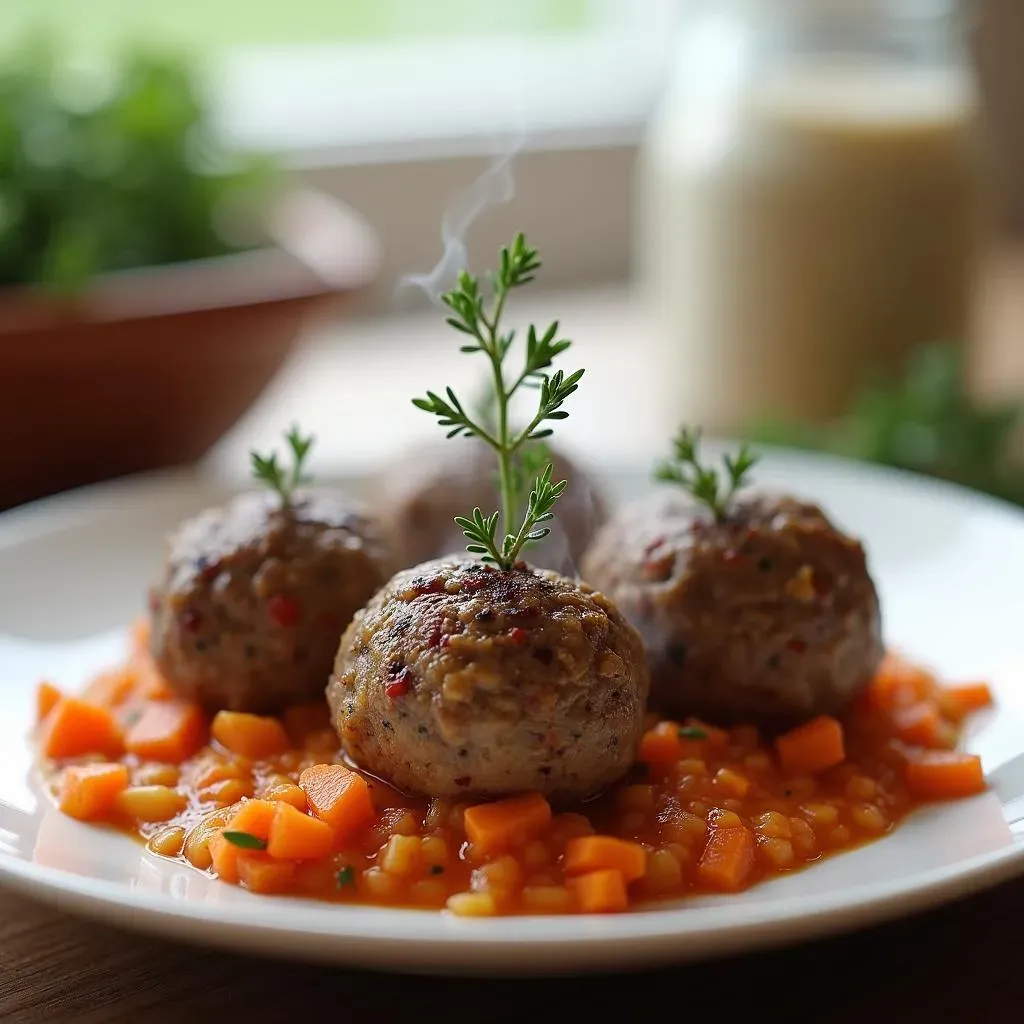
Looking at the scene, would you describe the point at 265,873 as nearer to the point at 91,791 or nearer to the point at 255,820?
the point at 255,820

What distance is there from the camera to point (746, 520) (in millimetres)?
2875

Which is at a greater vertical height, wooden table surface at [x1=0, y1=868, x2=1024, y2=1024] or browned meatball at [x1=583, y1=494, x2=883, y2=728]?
browned meatball at [x1=583, y1=494, x2=883, y2=728]

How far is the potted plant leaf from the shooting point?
4.20m

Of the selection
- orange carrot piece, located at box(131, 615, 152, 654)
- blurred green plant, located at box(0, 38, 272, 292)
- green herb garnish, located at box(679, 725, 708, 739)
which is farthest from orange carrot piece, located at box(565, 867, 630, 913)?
blurred green plant, located at box(0, 38, 272, 292)

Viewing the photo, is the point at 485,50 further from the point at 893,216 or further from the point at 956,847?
the point at 956,847

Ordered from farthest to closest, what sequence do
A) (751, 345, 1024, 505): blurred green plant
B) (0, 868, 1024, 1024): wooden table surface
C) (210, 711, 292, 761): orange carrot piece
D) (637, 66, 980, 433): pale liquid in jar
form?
(637, 66, 980, 433): pale liquid in jar < (751, 345, 1024, 505): blurred green plant < (210, 711, 292, 761): orange carrot piece < (0, 868, 1024, 1024): wooden table surface

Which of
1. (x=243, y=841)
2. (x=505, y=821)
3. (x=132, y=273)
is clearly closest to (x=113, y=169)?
(x=132, y=273)

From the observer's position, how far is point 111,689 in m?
3.09

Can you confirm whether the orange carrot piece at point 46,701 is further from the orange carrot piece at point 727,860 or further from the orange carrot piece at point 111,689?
the orange carrot piece at point 727,860

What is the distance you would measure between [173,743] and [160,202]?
257 cm

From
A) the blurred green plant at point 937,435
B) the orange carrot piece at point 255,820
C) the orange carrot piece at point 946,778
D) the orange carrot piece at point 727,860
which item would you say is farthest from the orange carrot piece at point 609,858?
the blurred green plant at point 937,435

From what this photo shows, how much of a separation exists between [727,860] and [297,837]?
68 centimetres

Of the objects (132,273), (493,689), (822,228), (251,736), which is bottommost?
(251,736)

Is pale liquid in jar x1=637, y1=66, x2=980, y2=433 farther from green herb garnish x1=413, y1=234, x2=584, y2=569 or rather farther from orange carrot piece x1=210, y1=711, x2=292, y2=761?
orange carrot piece x1=210, y1=711, x2=292, y2=761
